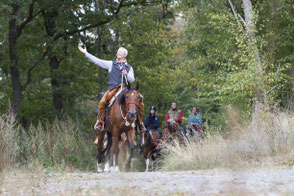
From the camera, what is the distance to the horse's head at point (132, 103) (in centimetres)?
1227

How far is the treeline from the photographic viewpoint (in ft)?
60.8

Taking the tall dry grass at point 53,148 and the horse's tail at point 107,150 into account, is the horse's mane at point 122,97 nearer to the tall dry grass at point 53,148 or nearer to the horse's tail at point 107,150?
the horse's tail at point 107,150

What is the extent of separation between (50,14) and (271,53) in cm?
1168

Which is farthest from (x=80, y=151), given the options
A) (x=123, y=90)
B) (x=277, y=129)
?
(x=277, y=129)

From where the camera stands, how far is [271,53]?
19.6m

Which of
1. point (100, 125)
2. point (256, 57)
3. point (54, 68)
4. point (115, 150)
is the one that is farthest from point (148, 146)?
point (115, 150)

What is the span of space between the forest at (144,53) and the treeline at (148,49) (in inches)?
2.1

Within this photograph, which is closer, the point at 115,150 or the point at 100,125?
the point at 115,150

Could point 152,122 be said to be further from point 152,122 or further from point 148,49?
point 148,49

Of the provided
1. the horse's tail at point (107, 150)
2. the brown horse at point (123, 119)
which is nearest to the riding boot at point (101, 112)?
the brown horse at point (123, 119)

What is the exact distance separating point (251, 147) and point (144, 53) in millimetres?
18822

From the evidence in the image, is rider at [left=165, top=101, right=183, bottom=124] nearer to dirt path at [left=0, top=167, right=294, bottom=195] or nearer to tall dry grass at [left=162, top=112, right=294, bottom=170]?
tall dry grass at [left=162, top=112, right=294, bottom=170]

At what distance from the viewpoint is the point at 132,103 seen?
1239 centimetres

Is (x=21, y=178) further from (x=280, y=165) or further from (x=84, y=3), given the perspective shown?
→ (x=84, y=3)
